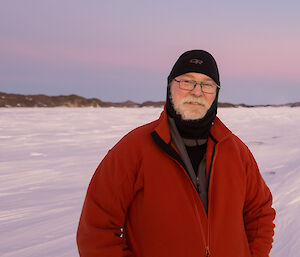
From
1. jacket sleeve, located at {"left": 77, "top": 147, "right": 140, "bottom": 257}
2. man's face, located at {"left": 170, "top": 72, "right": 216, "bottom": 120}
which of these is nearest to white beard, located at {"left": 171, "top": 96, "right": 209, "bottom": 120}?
man's face, located at {"left": 170, "top": 72, "right": 216, "bottom": 120}

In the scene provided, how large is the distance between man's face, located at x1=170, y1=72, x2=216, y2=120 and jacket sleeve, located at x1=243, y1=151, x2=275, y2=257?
400mm

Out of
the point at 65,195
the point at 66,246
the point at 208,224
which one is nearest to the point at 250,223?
the point at 208,224

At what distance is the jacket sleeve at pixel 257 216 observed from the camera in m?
1.53

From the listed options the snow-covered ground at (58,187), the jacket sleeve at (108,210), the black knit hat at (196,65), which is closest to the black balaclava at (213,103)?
the black knit hat at (196,65)

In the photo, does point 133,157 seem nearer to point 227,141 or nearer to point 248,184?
point 227,141

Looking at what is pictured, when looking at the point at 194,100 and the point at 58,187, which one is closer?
the point at 194,100

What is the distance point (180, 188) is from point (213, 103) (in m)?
0.48

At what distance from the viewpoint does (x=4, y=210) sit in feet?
11.7

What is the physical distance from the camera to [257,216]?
1.57 m

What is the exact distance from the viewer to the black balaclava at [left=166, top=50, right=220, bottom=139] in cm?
145

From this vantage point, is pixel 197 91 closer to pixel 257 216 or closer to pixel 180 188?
pixel 180 188

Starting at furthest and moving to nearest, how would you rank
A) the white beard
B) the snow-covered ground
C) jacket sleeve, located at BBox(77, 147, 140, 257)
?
the snow-covered ground, the white beard, jacket sleeve, located at BBox(77, 147, 140, 257)

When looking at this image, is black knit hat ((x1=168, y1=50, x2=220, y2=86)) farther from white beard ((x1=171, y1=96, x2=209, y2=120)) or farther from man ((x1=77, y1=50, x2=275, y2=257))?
white beard ((x1=171, y1=96, x2=209, y2=120))

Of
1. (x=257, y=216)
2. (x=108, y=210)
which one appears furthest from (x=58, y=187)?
(x=257, y=216)
